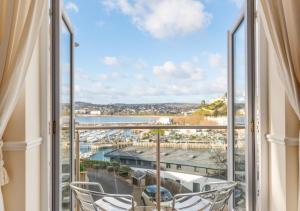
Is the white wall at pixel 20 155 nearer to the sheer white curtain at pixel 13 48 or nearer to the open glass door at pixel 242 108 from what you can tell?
the sheer white curtain at pixel 13 48

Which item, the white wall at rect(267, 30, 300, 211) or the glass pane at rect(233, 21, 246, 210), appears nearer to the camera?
the white wall at rect(267, 30, 300, 211)

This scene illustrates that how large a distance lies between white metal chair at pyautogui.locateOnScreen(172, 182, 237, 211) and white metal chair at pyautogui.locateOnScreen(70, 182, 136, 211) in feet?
1.45

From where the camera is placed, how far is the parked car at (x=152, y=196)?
3346 millimetres

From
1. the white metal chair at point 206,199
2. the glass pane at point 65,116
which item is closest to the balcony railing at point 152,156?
the glass pane at point 65,116

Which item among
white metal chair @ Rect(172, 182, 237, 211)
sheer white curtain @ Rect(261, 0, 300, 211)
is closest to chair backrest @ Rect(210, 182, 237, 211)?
white metal chair @ Rect(172, 182, 237, 211)

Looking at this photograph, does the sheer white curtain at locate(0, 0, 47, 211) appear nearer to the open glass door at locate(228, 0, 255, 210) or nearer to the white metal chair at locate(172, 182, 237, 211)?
the white metal chair at locate(172, 182, 237, 211)

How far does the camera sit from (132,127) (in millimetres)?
3422

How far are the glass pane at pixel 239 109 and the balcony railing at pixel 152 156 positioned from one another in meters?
0.49

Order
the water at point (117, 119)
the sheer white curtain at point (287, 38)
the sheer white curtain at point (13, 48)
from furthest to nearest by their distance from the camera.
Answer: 1. the water at point (117, 119)
2. the sheer white curtain at point (287, 38)
3. the sheer white curtain at point (13, 48)

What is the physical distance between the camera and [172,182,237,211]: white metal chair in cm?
243

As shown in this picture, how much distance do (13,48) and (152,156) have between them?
6.62ft

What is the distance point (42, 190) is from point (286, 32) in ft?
6.60

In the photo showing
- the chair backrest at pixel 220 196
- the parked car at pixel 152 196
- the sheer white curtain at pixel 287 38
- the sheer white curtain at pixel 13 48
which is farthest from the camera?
the parked car at pixel 152 196

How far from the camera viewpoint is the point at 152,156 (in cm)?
344
